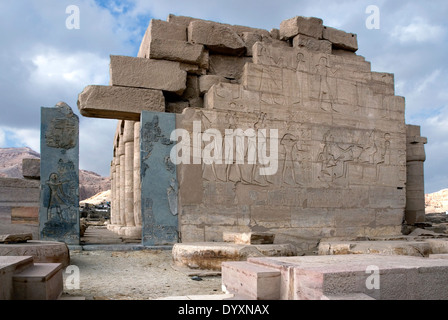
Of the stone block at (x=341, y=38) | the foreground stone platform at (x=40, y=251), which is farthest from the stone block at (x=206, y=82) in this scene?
the foreground stone platform at (x=40, y=251)

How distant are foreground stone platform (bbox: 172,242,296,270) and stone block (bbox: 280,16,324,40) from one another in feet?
19.0

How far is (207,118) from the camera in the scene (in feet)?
26.9

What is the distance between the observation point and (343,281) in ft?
9.83

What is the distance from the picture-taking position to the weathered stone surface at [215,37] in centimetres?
897

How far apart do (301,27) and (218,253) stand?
6.26 m

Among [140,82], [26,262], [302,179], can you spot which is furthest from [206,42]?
[26,262]

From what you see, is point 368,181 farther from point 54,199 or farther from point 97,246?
point 54,199

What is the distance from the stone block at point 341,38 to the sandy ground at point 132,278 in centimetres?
672

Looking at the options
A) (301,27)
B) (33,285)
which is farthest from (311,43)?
(33,285)

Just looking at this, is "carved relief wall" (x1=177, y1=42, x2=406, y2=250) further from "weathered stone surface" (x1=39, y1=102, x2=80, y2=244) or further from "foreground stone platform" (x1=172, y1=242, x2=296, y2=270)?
"weathered stone surface" (x1=39, y1=102, x2=80, y2=244)

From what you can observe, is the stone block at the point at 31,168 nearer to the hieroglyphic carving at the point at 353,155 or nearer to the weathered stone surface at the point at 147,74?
the weathered stone surface at the point at 147,74

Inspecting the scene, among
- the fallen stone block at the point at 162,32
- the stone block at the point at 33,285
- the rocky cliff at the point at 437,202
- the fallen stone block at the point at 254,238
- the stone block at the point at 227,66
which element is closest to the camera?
the stone block at the point at 33,285

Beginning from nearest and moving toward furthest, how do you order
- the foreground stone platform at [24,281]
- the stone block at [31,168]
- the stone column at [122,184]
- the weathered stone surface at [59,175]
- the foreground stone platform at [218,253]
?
the foreground stone platform at [24,281], the foreground stone platform at [218,253], the weathered stone surface at [59,175], the stone block at [31,168], the stone column at [122,184]

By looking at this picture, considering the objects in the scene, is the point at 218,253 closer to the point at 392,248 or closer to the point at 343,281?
the point at 392,248
